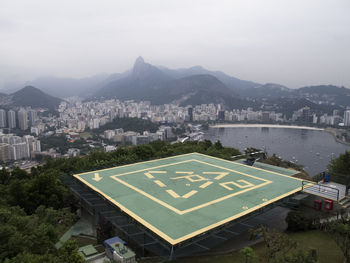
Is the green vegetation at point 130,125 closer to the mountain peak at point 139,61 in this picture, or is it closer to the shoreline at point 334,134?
the shoreline at point 334,134

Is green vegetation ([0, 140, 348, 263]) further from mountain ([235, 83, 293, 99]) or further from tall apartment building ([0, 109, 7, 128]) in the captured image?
mountain ([235, 83, 293, 99])

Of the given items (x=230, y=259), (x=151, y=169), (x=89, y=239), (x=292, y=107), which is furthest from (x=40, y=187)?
(x=292, y=107)

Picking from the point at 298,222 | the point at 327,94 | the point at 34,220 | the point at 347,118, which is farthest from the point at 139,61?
the point at 34,220

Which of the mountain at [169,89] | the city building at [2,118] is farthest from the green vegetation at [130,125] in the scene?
the mountain at [169,89]

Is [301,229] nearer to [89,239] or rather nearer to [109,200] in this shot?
[109,200]

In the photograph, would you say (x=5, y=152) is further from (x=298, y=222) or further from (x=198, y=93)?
(x=198, y=93)
